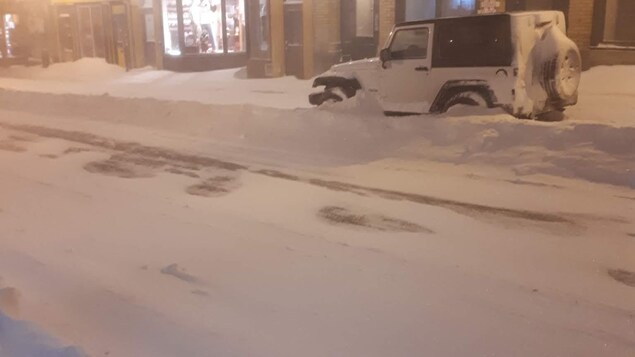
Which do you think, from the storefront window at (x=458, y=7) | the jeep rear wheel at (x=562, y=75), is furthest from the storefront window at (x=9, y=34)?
the jeep rear wheel at (x=562, y=75)

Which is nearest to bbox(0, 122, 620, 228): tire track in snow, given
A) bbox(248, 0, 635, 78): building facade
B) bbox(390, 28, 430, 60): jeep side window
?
bbox(390, 28, 430, 60): jeep side window

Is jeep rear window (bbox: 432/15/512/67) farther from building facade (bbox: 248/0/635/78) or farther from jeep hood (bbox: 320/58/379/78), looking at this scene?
building facade (bbox: 248/0/635/78)

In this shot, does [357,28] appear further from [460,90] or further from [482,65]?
[482,65]

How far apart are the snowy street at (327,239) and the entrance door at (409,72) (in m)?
0.54

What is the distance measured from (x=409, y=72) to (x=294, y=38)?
12.8 meters

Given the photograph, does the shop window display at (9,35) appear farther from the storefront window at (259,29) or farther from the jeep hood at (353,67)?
the jeep hood at (353,67)

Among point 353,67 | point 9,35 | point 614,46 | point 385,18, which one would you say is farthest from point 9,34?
point 614,46

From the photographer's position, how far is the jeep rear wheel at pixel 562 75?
1098 centimetres

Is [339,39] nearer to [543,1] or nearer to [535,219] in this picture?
[543,1]

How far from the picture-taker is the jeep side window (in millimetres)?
12055

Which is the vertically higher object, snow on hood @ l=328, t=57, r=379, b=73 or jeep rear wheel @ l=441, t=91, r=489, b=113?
snow on hood @ l=328, t=57, r=379, b=73

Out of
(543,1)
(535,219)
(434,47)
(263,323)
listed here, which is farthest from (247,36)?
(263,323)

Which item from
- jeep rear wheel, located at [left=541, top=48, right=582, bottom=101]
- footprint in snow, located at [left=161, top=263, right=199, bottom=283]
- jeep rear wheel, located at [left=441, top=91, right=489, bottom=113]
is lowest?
footprint in snow, located at [left=161, top=263, right=199, bottom=283]

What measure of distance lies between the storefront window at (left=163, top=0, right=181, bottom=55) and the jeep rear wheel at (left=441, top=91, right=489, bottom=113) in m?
18.9
